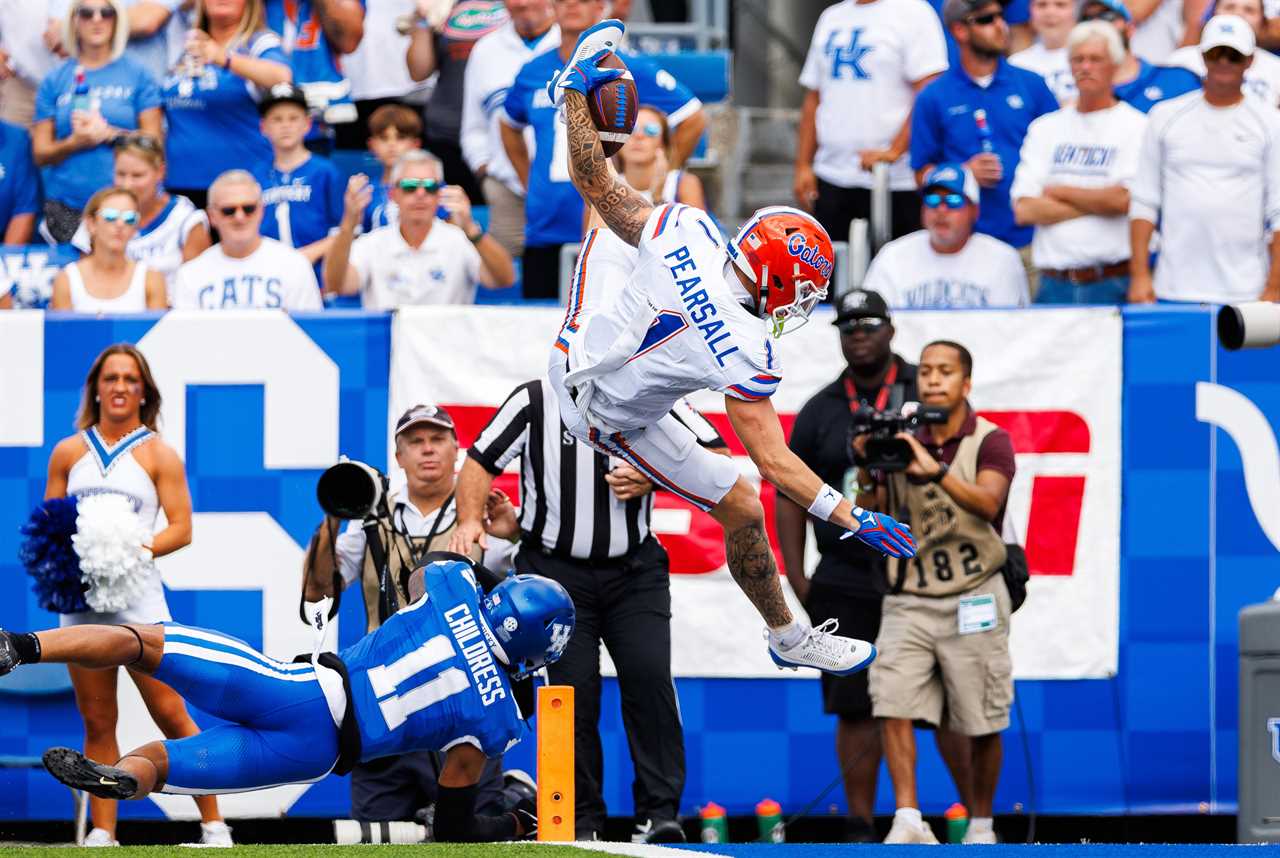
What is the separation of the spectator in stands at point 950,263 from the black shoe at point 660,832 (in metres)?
3.00

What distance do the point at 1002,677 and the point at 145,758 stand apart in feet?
11.7

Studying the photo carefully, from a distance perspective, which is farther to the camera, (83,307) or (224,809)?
(83,307)

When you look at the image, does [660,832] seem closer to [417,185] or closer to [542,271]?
[542,271]

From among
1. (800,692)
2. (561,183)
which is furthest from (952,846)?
(561,183)

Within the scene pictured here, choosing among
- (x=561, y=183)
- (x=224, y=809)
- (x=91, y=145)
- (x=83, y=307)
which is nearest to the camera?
(x=224, y=809)

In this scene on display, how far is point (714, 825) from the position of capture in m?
8.46

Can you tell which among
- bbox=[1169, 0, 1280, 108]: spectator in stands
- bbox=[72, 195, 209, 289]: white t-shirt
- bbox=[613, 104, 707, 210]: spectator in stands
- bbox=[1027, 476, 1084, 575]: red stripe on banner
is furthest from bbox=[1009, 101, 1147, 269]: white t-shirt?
bbox=[72, 195, 209, 289]: white t-shirt

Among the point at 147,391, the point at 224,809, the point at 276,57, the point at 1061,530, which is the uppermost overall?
the point at 276,57

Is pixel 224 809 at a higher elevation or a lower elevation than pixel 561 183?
lower

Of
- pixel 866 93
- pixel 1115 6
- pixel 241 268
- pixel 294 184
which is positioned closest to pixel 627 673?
pixel 241 268

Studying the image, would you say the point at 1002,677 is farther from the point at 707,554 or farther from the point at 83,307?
the point at 83,307

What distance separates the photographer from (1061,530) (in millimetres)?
8797

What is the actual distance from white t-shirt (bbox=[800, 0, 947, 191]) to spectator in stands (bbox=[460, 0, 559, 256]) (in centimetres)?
152

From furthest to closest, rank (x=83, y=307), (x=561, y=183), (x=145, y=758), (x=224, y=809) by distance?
1. (x=561, y=183)
2. (x=83, y=307)
3. (x=224, y=809)
4. (x=145, y=758)
